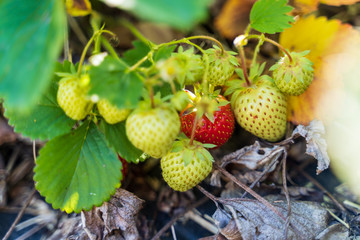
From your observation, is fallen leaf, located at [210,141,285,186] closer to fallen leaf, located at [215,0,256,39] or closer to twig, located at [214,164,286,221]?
twig, located at [214,164,286,221]

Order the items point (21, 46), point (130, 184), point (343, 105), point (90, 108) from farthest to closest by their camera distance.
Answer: point (130, 184) → point (343, 105) → point (90, 108) → point (21, 46)

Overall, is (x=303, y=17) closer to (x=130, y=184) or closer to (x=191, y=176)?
(x=191, y=176)

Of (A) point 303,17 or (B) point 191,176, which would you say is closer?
(B) point 191,176

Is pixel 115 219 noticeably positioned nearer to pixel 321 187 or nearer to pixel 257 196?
pixel 257 196

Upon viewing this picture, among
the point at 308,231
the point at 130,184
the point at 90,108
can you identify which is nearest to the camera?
the point at 90,108

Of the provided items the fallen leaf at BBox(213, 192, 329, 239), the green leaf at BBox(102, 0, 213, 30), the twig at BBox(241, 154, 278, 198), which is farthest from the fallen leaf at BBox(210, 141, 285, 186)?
the green leaf at BBox(102, 0, 213, 30)

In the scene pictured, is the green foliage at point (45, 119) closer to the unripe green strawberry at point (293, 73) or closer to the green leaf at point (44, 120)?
the green leaf at point (44, 120)

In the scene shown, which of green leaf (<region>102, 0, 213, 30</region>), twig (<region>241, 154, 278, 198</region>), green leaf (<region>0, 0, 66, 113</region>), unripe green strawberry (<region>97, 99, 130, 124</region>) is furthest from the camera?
twig (<region>241, 154, 278, 198</region>)

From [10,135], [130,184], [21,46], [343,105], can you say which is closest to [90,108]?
[21,46]
